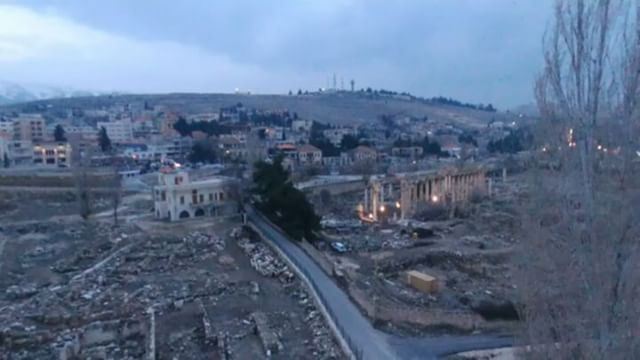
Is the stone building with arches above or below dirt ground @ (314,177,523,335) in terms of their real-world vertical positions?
above

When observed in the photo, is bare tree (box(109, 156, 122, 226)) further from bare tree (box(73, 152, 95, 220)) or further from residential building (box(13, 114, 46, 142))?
residential building (box(13, 114, 46, 142))

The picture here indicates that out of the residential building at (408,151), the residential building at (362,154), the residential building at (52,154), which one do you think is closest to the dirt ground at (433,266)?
the residential building at (362,154)

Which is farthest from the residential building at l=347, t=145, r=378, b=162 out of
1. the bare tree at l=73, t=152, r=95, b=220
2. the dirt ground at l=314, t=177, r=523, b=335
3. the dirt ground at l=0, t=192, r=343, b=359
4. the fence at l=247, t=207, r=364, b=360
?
the dirt ground at l=0, t=192, r=343, b=359

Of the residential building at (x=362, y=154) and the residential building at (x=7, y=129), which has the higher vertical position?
the residential building at (x=7, y=129)

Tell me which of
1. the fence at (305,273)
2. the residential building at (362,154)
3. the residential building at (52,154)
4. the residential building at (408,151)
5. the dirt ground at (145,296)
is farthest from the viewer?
the residential building at (408,151)

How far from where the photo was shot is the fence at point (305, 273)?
37.8 feet

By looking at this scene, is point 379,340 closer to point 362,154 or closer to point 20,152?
point 362,154

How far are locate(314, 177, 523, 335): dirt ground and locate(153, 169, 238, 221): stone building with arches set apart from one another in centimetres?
529

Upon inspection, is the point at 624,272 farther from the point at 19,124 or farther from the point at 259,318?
the point at 19,124

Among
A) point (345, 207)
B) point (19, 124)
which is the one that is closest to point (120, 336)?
point (345, 207)

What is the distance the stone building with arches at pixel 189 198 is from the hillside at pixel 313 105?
74.5 metres

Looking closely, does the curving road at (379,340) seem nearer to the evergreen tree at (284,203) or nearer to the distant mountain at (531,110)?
the evergreen tree at (284,203)

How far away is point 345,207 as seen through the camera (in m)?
34.1

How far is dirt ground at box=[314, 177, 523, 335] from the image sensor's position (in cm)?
1416
